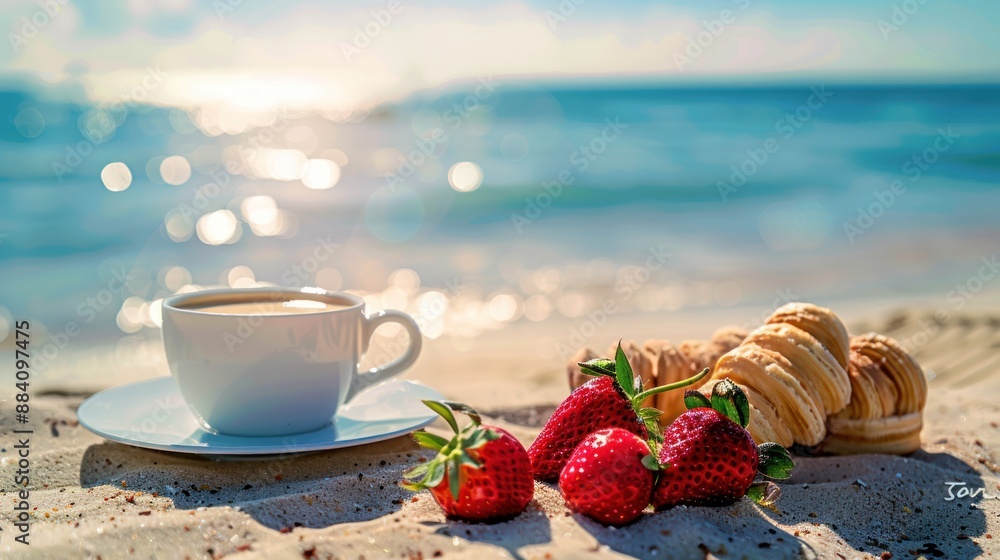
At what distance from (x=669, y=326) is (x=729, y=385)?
13.0 feet

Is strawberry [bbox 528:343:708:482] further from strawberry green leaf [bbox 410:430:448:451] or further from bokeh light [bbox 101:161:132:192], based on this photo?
bokeh light [bbox 101:161:132:192]

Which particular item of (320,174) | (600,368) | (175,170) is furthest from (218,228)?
(600,368)

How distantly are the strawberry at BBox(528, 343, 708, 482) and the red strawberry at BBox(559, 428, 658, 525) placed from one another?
165 millimetres

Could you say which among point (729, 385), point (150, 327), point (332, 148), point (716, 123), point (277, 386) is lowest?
point (150, 327)

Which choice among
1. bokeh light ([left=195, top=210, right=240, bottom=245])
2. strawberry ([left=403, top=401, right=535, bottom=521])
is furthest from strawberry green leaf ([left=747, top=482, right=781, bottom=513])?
bokeh light ([left=195, top=210, right=240, bottom=245])

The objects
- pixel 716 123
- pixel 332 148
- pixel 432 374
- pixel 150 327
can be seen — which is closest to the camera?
pixel 432 374

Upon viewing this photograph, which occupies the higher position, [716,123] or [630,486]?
[716,123]

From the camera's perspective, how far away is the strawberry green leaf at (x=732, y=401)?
2.07m

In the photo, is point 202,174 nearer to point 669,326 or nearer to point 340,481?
point 669,326

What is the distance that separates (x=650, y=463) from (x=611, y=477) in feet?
0.30

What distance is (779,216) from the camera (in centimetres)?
1120

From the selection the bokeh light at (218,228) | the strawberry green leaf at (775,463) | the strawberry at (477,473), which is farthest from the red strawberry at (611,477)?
the bokeh light at (218,228)

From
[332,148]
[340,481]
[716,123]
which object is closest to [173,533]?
[340,481]

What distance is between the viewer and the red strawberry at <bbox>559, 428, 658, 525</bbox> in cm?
185
